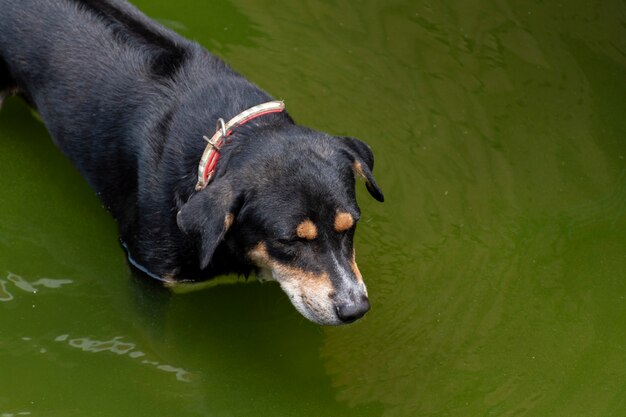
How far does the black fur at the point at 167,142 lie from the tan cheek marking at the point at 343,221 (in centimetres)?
4

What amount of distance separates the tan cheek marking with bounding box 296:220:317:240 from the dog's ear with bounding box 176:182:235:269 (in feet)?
1.05

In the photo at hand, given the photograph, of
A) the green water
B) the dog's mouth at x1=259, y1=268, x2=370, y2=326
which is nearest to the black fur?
the dog's mouth at x1=259, y1=268, x2=370, y2=326

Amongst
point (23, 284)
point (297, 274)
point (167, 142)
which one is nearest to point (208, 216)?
point (297, 274)

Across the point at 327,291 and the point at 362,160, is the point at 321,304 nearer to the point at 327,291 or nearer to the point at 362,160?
the point at 327,291

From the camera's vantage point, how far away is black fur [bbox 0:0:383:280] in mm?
4016

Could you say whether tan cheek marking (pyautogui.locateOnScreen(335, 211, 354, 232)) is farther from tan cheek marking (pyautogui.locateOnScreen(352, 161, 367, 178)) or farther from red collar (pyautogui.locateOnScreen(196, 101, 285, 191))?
red collar (pyautogui.locateOnScreen(196, 101, 285, 191))

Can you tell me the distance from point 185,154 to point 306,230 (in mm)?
849

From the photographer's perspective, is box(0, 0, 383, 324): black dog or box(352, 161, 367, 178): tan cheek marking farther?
box(352, 161, 367, 178): tan cheek marking

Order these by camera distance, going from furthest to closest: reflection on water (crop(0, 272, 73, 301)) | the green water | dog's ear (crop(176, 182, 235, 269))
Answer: reflection on water (crop(0, 272, 73, 301))
the green water
dog's ear (crop(176, 182, 235, 269))

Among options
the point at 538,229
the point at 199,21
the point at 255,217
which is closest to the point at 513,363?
the point at 538,229

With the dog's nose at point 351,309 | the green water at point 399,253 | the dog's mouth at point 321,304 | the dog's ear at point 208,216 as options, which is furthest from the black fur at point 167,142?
the green water at point 399,253

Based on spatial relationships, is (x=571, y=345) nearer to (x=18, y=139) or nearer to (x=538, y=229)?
(x=538, y=229)

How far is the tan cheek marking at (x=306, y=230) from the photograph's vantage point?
3971mm

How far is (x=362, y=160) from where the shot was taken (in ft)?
14.3
